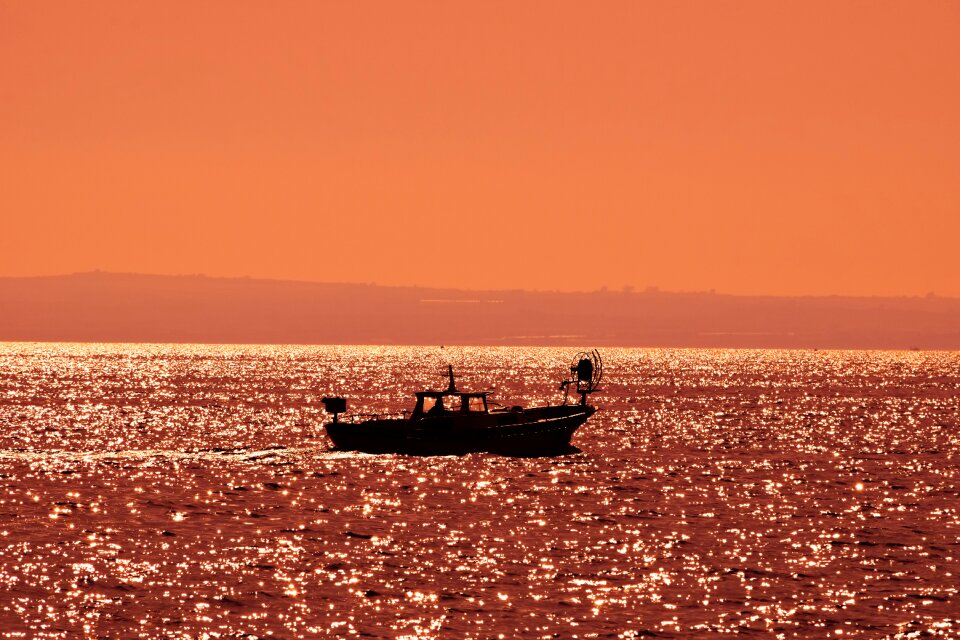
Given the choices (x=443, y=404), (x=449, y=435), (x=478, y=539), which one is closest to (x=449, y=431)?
(x=449, y=435)

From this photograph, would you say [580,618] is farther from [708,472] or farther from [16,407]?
[16,407]

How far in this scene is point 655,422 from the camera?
10738cm

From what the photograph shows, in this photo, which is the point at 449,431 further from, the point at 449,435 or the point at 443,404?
the point at 443,404

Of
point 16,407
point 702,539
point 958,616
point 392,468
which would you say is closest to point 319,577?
point 702,539

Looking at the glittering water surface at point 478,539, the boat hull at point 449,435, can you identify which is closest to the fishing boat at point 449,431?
the boat hull at point 449,435

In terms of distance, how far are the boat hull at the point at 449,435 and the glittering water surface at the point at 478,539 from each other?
1.00 metres

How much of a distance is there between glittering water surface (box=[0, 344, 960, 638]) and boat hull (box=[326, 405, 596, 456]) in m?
1.00

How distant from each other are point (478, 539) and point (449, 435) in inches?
1112

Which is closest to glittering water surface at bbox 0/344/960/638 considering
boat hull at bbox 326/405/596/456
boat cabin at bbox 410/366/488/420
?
boat hull at bbox 326/405/596/456

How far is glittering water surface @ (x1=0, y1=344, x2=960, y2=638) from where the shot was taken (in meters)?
30.5

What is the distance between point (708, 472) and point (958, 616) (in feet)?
110

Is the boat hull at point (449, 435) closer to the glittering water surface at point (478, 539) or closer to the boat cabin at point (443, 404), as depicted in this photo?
the boat cabin at point (443, 404)

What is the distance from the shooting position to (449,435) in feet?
229

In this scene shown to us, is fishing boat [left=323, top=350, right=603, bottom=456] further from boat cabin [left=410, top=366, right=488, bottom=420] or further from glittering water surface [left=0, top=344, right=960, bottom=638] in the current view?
glittering water surface [left=0, top=344, right=960, bottom=638]
